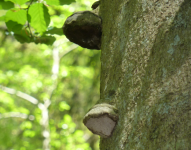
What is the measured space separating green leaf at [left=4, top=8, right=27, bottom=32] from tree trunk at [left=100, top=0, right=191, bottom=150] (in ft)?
1.94

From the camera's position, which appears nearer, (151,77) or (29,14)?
(151,77)

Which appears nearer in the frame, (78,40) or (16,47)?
(78,40)

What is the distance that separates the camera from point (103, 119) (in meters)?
0.64

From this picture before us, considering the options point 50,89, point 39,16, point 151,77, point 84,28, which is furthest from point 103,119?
point 50,89

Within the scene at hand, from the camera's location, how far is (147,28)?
2.10 feet

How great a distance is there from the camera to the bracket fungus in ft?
2.04

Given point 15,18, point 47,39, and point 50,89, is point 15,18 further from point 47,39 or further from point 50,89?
point 50,89

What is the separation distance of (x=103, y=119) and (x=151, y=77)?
7.3 inches

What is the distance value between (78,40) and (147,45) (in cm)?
44

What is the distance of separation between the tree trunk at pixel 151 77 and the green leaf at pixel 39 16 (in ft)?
1.65

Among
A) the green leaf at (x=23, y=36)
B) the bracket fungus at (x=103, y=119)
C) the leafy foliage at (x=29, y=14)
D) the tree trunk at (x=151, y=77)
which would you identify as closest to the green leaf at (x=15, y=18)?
the leafy foliage at (x=29, y=14)

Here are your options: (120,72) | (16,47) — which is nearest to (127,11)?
(120,72)

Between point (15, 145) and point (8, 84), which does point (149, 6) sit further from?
point (15, 145)

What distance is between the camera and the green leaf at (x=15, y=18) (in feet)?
3.58
